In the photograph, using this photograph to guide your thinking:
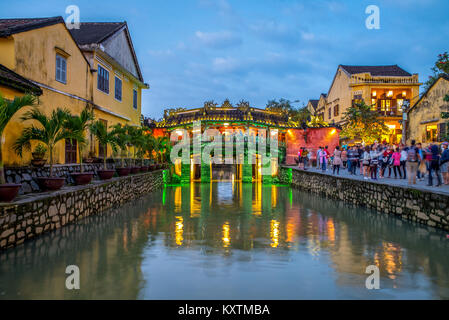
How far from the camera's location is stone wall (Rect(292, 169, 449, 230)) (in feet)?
30.1

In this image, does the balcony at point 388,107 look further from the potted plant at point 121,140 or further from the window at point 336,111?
the potted plant at point 121,140

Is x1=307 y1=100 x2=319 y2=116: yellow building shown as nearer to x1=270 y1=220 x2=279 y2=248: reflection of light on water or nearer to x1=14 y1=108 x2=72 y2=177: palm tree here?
x1=270 y1=220 x2=279 y2=248: reflection of light on water

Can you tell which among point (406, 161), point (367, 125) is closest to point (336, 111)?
point (367, 125)

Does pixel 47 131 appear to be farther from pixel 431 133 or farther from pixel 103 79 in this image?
pixel 431 133

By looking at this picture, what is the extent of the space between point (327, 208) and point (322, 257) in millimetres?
7753

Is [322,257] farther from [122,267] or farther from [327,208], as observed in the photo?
[327,208]

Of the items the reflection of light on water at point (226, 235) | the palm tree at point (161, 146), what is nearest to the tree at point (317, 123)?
the palm tree at point (161, 146)

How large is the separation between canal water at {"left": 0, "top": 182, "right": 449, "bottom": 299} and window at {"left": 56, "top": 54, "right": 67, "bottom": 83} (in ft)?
22.5

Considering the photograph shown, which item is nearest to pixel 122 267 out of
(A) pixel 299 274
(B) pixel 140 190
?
(A) pixel 299 274

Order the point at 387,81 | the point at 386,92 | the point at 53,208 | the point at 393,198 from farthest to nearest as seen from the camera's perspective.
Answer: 1. the point at 386,92
2. the point at 387,81
3. the point at 393,198
4. the point at 53,208

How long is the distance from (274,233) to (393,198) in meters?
4.98

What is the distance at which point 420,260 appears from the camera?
261 inches

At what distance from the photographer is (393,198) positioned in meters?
11.5

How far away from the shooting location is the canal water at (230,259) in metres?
4.96
